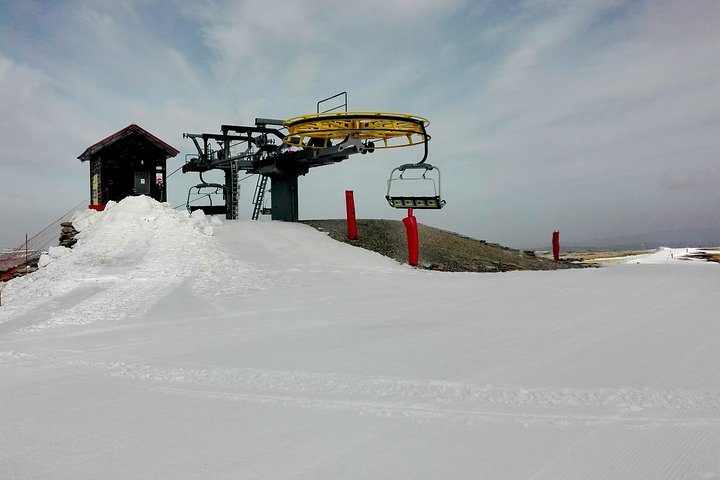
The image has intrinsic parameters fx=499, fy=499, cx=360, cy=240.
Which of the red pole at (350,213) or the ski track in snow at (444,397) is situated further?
the red pole at (350,213)

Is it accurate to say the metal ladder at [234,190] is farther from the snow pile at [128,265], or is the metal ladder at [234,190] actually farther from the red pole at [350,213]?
the red pole at [350,213]

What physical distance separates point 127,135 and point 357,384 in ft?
72.7

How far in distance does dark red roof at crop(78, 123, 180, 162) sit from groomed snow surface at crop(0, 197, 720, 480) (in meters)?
14.1

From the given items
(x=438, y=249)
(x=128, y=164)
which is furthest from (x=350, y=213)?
(x=128, y=164)

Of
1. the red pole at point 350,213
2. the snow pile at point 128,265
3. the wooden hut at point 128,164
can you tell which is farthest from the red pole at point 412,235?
the wooden hut at point 128,164

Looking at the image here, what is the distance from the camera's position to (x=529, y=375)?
14.5 feet

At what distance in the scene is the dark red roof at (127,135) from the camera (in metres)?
22.3

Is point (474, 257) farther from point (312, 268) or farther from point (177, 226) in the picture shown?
point (177, 226)

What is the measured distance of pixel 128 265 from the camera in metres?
12.2

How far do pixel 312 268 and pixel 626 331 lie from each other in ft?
27.2

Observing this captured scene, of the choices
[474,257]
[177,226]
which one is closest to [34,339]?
[177,226]

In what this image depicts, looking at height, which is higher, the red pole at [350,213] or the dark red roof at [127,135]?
the dark red roof at [127,135]

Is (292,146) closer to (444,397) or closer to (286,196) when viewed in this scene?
(286,196)

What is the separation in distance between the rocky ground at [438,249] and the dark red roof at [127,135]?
7768 mm
